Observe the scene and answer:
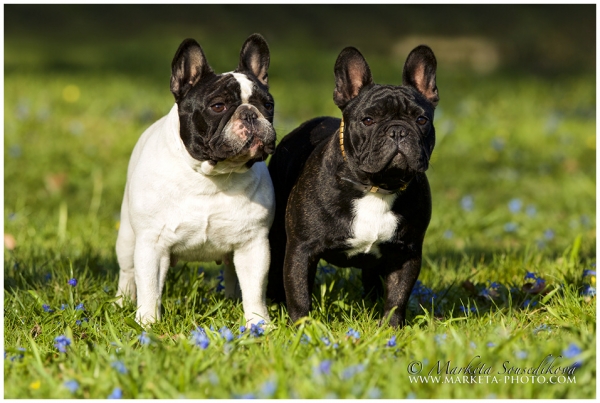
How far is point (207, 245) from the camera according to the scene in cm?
430

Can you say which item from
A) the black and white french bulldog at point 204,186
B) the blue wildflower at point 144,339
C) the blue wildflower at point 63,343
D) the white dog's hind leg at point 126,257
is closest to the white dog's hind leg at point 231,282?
the black and white french bulldog at point 204,186

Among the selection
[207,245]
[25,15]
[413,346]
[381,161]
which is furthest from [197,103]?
[25,15]

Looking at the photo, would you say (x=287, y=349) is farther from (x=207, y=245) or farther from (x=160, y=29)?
(x=160, y=29)

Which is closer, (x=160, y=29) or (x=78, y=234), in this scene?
(x=78, y=234)

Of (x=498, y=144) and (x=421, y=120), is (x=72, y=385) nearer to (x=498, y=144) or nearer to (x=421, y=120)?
(x=421, y=120)

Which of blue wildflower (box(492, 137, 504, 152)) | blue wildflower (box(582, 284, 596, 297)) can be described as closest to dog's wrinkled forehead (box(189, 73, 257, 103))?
blue wildflower (box(582, 284, 596, 297))

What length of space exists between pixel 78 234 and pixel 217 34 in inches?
369

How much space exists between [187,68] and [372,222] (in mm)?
1256

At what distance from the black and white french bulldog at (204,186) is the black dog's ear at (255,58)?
0.21m

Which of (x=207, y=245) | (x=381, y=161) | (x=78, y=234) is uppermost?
(x=381, y=161)

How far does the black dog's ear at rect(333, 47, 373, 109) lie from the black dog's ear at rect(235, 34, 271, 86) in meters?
0.48

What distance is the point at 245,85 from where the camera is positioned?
4.25 meters

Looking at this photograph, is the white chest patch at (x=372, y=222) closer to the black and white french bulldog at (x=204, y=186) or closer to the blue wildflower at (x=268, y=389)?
the black and white french bulldog at (x=204, y=186)

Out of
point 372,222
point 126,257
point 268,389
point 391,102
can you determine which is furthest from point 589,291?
point 126,257
